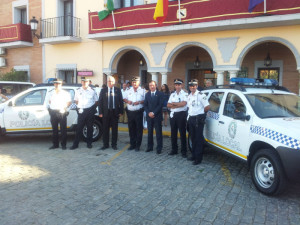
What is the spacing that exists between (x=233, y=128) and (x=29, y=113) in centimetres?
537

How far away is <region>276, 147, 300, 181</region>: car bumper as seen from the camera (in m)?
3.43

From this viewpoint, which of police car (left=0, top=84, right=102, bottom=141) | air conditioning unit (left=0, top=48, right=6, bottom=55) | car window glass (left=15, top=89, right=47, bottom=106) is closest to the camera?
police car (left=0, top=84, right=102, bottom=141)

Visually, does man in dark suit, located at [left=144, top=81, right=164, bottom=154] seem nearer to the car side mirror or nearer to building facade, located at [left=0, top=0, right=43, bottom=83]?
the car side mirror

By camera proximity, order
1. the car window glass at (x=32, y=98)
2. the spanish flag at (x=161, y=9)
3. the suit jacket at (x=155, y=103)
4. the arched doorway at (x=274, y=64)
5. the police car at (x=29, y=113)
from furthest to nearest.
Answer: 1. the arched doorway at (x=274, y=64)
2. the spanish flag at (x=161, y=9)
3. the car window glass at (x=32, y=98)
4. the police car at (x=29, y=113)
5. the suit jacket at (x=155, y=103)

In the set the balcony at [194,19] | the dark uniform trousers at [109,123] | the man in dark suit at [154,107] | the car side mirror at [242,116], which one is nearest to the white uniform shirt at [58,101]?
the dark uniform trousers at [109,123]

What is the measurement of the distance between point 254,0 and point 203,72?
4.47 meters

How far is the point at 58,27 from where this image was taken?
14000 mm

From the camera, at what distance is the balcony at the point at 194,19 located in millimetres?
8648

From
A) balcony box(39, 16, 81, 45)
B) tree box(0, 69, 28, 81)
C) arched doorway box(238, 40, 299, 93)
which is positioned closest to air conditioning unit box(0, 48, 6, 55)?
tree box(0, 69, 28, 81)

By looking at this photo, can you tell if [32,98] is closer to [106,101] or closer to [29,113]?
[29,113]

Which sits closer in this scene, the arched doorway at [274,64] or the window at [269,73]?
the arched doorway at [274,64]

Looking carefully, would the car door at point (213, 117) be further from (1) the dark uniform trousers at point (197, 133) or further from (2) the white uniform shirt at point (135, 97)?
(2) the white uniform shirt at point (135, 97)

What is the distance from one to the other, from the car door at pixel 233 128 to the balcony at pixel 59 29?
33.9ft

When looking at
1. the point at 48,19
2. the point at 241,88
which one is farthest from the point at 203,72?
the point at 48,19
